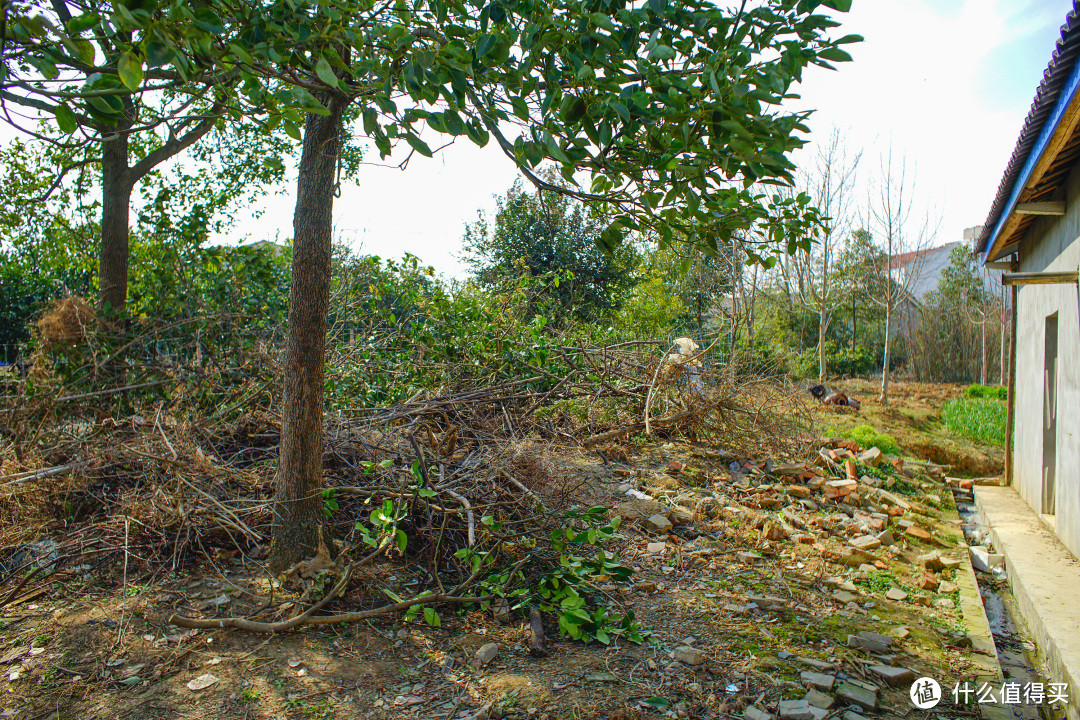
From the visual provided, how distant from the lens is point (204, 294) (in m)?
6.15

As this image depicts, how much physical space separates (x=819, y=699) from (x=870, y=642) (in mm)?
851

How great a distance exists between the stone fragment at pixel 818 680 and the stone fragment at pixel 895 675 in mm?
276

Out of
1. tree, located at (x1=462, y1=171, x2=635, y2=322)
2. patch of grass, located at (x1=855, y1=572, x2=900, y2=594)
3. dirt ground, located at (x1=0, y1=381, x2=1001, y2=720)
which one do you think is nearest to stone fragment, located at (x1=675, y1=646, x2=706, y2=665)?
dirt ground, located at (x1=0, y1=381, x2=1001, y2=720)

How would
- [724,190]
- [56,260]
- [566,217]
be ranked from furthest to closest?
[566,217], [56,260], [724,190]

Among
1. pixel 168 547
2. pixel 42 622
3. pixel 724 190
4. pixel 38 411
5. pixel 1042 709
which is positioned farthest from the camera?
pixel 38 411

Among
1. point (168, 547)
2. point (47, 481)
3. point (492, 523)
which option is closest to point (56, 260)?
point (47, 481)

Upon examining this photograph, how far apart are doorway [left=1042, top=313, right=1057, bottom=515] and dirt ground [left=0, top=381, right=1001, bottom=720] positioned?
2.54 m

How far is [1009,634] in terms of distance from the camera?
4379 millimetres

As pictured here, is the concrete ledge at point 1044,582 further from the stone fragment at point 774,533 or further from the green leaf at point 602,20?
the green leaf at point 602,20

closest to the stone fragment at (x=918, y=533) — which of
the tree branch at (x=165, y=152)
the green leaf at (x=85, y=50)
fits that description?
the green leaf at (x=85, y=50)

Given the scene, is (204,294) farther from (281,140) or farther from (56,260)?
(56,260)

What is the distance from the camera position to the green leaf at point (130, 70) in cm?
170

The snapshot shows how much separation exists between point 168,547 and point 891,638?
430 cm

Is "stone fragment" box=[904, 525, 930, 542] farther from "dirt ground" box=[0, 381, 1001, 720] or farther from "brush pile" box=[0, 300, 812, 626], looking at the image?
"brush pile" box=[0, 300, 812, 626]
